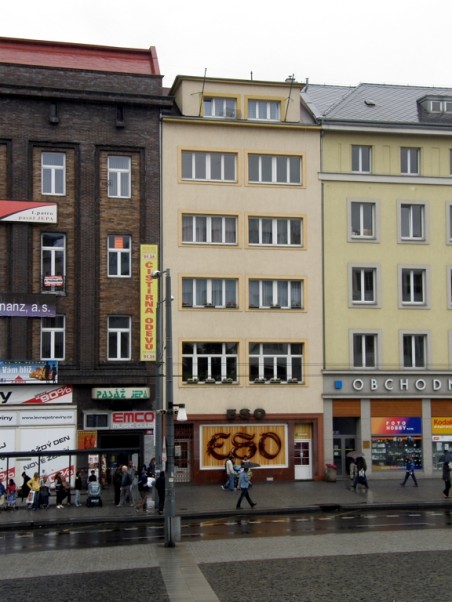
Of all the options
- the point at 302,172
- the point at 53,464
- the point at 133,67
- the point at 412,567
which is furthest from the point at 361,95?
the point at 412,567

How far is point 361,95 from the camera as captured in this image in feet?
173

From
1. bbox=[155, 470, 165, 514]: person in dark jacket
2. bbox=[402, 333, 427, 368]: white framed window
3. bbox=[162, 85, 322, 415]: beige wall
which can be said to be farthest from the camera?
bbox=[402, 333, 427, 368]: white framed window

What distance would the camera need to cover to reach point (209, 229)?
153 feet

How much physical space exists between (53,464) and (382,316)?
714 inches

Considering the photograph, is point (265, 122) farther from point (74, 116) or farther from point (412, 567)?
point (412, 567)

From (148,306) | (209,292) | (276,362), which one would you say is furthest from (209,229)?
(276,362)

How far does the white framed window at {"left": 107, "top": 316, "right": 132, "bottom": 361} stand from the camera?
45062 millimetres

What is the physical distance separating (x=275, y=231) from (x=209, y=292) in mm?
4693

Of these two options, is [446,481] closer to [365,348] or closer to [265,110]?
[365,348]

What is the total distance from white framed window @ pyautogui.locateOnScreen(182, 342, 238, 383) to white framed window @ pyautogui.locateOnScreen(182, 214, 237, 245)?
16.9ft

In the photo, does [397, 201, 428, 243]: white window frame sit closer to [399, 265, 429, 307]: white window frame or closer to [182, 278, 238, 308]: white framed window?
[399, 265, 429, 307]: white window frame

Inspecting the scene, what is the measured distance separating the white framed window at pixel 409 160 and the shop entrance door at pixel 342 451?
14.3m

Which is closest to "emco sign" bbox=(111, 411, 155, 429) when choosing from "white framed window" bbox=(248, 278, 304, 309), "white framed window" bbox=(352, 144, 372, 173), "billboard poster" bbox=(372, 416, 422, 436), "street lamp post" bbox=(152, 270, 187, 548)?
"white framed window" bbox=(248, 278, 304, 309)

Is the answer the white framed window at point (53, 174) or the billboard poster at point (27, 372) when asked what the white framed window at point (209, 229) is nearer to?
the white framed window at point (53, 174)
